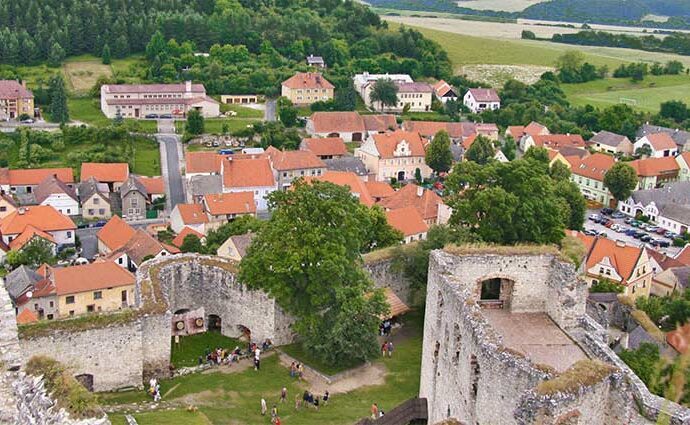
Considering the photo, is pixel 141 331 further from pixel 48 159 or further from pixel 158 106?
pixel 158 106

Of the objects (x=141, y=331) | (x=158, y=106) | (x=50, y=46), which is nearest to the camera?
(x=141, y=331)

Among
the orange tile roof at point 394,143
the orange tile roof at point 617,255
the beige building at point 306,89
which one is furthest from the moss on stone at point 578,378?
the beige building at point 306,89

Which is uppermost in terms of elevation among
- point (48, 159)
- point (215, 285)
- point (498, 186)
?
point (498, 186)

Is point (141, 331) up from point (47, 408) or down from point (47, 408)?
down

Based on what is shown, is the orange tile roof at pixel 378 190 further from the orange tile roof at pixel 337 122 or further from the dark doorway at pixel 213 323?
the dark doorway at pixel 213 323

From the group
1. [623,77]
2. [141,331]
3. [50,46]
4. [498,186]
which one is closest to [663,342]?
[498,186]

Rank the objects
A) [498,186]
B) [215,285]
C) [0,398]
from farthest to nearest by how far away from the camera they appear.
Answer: [498,186]
[215,285]
[0,398]

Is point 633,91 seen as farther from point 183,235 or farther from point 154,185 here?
point 183,235

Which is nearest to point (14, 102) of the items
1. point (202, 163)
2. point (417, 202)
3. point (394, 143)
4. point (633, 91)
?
point (202, 163)
